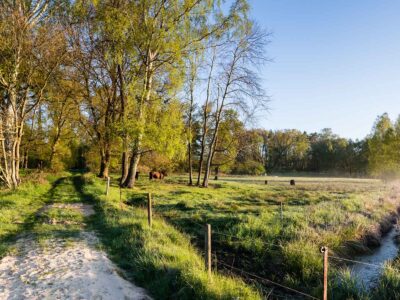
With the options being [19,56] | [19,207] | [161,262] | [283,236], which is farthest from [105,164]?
[161,262]

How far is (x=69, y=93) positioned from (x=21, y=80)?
8766 millimetres

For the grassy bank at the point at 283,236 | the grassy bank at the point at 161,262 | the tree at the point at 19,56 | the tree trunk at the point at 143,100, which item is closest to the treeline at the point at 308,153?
the tree trunk at the point at 143,100

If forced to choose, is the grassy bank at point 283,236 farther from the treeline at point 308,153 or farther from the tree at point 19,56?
the treeline at point 308,153

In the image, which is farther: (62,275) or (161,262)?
(161,262)

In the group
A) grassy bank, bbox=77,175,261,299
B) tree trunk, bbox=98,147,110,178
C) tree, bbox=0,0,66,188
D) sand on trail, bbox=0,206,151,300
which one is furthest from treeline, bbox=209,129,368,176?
sand on trail, bbox=0,206,151,300

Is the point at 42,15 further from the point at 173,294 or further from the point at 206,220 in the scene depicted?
the point at 173,294

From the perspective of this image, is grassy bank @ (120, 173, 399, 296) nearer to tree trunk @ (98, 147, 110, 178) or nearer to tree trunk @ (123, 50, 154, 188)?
tree trunk @ (123, 50, 154, 188)

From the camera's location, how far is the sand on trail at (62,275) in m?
5.81

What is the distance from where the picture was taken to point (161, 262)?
6898 millimetres

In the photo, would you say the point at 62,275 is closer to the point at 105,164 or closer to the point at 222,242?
the point at 222,242

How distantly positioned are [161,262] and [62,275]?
2029mm

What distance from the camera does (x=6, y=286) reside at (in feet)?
19.9

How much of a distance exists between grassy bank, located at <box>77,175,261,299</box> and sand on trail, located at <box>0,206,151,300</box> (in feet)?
1.28

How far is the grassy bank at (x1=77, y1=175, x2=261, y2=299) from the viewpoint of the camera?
19.0ft
